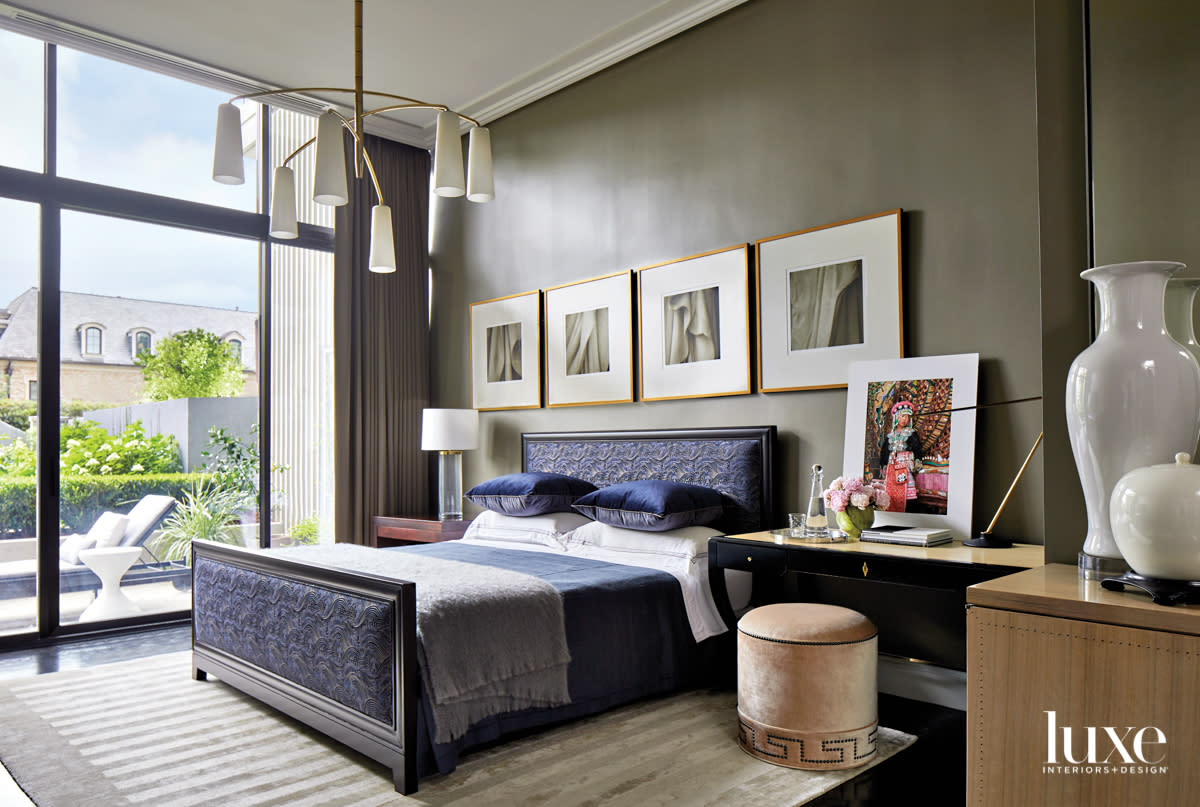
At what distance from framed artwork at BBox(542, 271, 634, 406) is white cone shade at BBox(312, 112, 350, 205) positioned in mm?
1857

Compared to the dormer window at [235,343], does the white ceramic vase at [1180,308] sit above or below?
below

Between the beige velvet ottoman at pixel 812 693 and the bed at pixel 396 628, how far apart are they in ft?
1.87

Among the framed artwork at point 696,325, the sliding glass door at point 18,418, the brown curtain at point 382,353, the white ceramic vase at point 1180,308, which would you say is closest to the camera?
the white ceramic vase at point 1180,308

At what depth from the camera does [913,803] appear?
7.61ft

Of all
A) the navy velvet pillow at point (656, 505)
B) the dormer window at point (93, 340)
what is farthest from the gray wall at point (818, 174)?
the dormer window at point (93, 340)

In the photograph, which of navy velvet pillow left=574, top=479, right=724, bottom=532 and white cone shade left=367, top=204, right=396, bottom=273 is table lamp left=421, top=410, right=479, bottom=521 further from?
white cone shade left=367, top=204, right=396, bottom=273

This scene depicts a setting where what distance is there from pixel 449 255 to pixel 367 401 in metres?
1.17

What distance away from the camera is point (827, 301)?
11.7ft

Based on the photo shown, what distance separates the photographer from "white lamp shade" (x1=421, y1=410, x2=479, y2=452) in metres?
5.10

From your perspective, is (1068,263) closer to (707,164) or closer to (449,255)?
(707,164)

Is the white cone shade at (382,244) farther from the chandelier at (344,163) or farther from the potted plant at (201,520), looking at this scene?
the potted plant at (201,520)

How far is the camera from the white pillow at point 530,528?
4.05 metres

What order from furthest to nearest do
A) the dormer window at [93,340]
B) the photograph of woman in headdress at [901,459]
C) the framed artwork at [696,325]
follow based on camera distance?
1. the dormer window at [93,340]
2. the framed artwork at [696,325]
3. the photograph of woman in headdress at [901,459]

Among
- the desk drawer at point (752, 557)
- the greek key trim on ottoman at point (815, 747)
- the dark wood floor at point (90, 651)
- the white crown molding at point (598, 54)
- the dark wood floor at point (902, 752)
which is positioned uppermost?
the white crown molding at point (598, 54)
